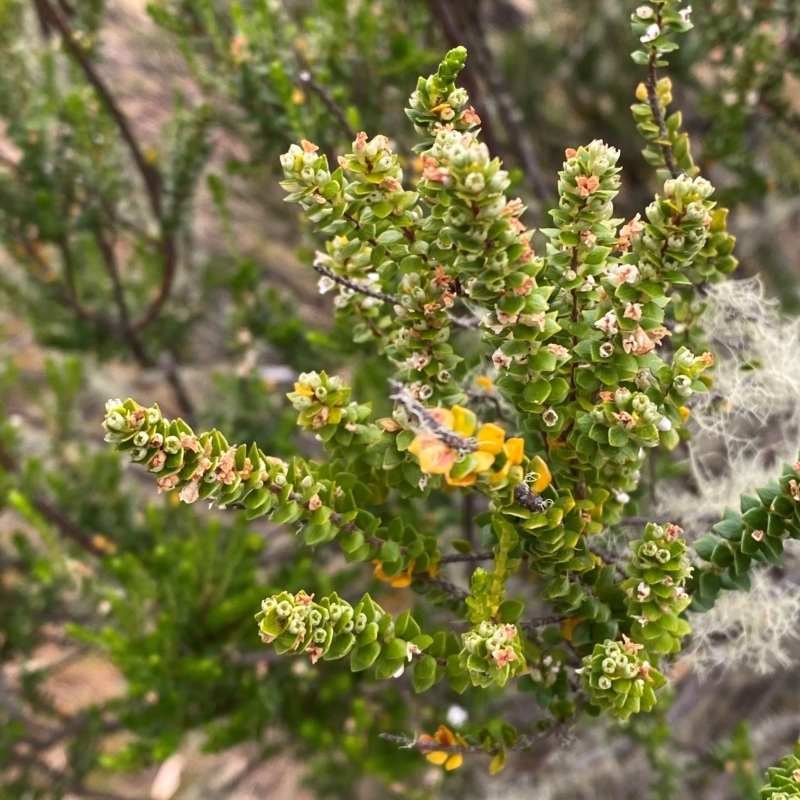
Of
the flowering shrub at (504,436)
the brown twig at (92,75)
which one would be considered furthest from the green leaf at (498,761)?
the brown twig at (92,75)

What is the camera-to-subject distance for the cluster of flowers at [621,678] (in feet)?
1.72

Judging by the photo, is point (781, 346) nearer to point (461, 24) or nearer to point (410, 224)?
point (410, 224)

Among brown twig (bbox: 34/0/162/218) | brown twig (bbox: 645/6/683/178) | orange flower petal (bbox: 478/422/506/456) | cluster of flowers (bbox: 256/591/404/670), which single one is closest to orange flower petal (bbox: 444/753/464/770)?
cluster of flowers (bbox: 256/591/404/670)

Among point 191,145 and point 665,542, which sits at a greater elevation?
point 191,145

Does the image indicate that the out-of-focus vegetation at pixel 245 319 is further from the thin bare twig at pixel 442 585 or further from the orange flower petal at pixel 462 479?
the orange flower petal at pixel 462 479

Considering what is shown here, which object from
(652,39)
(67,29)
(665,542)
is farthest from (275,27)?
(665,542)

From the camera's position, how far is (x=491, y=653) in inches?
20.1

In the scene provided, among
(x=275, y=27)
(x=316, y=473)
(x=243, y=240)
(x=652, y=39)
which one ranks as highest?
(x=243, y=240)

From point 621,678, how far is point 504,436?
212mm

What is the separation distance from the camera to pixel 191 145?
4.27ft

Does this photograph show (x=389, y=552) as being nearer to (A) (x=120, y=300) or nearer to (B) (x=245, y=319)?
(B) (x=245, y=319)

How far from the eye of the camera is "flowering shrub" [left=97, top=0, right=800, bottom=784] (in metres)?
0.47

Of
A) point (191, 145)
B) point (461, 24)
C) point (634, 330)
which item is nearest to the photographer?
point (634, 330)

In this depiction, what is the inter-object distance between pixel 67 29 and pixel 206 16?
0.86 ft
